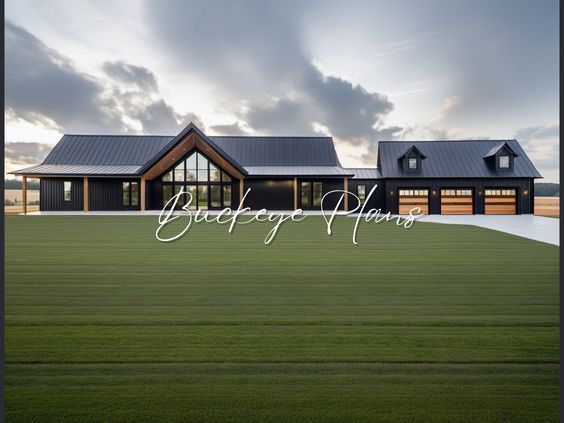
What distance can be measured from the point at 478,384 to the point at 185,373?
2.75 m

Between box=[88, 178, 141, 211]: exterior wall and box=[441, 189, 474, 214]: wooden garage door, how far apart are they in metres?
26.3

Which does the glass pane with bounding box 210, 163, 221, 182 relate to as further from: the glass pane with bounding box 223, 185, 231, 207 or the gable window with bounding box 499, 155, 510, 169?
the gable window with bounding box 499, 155, 510, 169

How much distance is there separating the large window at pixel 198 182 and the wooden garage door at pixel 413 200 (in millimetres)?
15140

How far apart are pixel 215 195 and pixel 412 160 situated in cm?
1738

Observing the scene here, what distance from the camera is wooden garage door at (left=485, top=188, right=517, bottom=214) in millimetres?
28281

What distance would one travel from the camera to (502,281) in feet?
21.5

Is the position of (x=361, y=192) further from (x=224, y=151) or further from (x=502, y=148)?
(x=224, y=151)

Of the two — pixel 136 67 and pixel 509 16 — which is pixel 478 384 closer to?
pixel 509 16

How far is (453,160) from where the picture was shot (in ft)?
97.7

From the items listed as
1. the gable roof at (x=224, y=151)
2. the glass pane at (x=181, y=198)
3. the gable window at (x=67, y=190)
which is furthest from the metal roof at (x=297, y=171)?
the gable window at (x=67, y=190)

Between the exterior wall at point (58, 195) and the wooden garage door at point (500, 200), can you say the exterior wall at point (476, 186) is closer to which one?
the wooden garage door at point (500, 200)

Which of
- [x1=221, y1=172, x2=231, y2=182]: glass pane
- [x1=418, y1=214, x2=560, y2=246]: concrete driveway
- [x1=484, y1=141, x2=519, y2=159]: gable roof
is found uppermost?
[x1=484, y1=141, x2=519, y2=159]: gable roof

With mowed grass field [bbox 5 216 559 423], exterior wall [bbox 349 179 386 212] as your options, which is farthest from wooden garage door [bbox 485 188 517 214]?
mowed grass field [bbox 5 216 559 423]

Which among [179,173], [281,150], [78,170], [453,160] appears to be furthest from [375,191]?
[78,170]
